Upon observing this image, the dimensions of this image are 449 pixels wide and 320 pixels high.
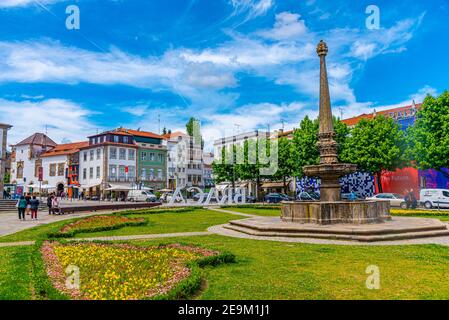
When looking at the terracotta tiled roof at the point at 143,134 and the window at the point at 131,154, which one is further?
the terracotta tiled roof at the point at 143,134

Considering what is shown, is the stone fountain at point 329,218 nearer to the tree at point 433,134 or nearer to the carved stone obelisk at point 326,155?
the carved stone obelisk at point 326,155

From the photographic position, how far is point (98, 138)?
75.3 meters

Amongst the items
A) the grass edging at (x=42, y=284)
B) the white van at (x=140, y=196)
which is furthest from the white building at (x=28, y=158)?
the grass edging at (x=42, y=284)

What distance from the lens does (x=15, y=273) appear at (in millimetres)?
8172

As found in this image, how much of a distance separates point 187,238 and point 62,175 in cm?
7613

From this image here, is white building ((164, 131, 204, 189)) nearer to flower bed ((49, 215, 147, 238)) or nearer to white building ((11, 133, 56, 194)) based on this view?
white building ((11, 133, 56, 194))

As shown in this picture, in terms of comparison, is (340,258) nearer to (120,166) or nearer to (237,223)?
(237,223)

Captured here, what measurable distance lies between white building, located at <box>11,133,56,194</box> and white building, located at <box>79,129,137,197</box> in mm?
17331

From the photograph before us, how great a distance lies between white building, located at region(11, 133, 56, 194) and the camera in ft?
286

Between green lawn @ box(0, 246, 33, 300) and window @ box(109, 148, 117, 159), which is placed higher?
window @ box(109, 148, 117, 159)

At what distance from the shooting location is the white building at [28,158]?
87062 millimetres

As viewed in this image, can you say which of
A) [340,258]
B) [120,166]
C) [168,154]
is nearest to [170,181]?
[168,154]

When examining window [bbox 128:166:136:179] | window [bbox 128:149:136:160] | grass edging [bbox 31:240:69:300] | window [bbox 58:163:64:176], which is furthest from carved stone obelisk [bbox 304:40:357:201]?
window [bbox 58:163:64:176]

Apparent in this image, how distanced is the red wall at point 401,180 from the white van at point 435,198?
1172cm
